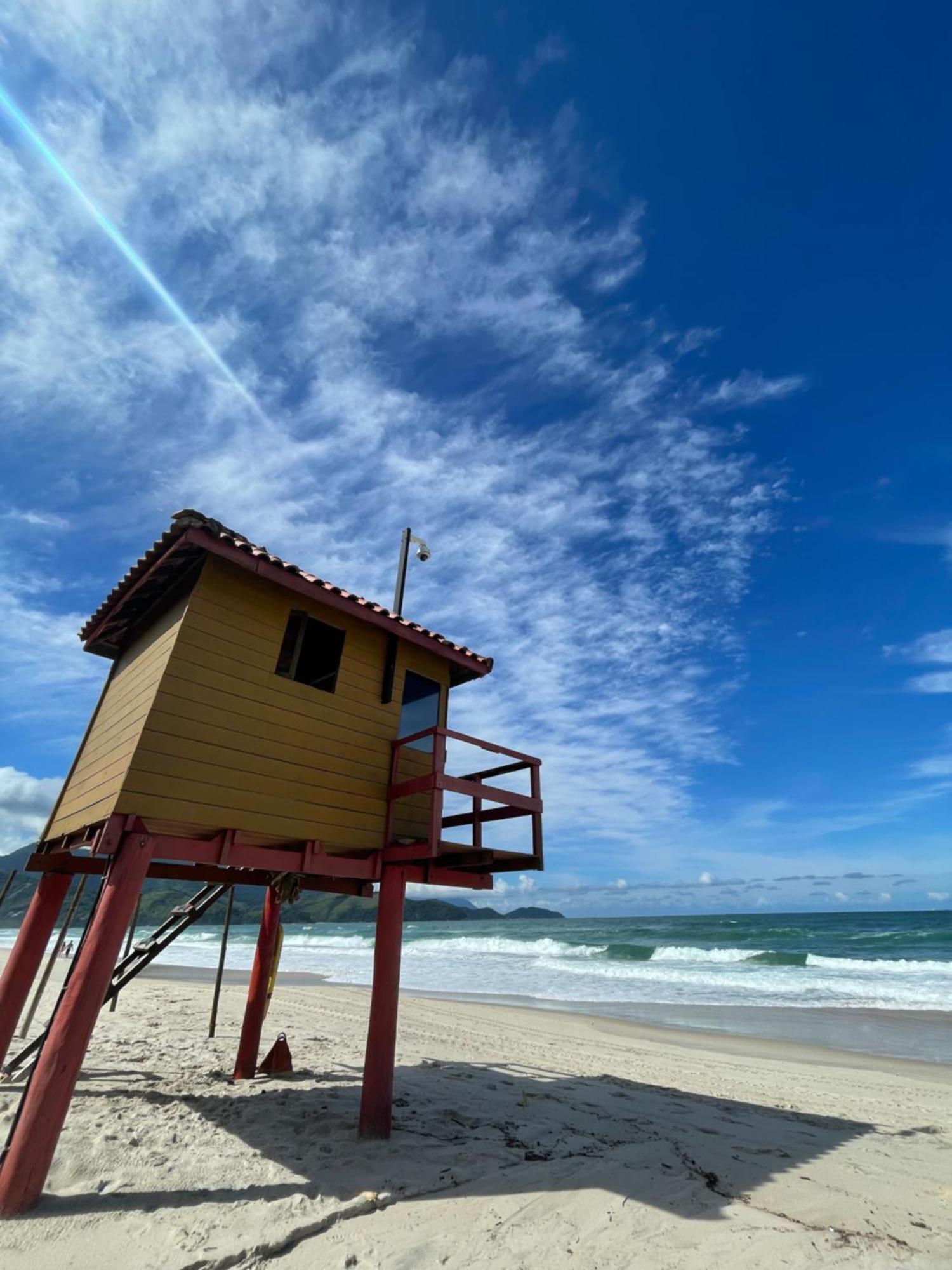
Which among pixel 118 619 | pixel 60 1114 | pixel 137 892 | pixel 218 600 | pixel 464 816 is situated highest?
pixel 118 619

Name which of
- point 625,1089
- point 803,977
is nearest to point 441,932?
point 803,977

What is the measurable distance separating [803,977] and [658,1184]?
29.8m

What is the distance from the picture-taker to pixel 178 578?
8.37 m

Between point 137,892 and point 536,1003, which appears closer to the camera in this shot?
point 137,892

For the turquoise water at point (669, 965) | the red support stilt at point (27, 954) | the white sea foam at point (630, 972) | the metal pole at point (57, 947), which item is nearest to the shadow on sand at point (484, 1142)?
the red support stilt at point (27, 954)

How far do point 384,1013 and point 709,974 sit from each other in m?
30.0

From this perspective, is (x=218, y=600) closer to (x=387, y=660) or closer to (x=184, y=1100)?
(x=387, y=660)

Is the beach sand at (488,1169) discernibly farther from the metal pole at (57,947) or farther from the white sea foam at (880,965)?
the white sea foam at (880,965)

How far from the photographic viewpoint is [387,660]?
364 inches

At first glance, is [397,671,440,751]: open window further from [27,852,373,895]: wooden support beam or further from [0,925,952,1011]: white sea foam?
[0,925,952,1011]: white sea foam

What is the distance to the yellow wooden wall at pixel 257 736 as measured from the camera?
262 inches

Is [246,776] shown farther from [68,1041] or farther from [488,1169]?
[488,1169]

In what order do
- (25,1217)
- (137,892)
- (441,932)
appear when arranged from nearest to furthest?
1. (25,1217)
2. (137,892)
3. (441,932)

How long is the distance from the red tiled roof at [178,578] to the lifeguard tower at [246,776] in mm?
28
